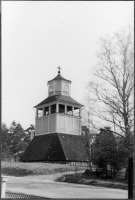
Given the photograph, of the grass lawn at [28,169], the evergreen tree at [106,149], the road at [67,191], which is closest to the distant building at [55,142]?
the grass lawn at [28,169]

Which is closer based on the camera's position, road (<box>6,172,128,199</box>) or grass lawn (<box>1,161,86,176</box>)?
road (<box>6,172,128,199</box>)

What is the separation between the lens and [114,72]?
10.8 metres

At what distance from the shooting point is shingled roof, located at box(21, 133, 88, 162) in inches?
894

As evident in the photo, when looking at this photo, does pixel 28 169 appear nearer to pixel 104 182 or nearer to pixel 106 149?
pixel 106 149

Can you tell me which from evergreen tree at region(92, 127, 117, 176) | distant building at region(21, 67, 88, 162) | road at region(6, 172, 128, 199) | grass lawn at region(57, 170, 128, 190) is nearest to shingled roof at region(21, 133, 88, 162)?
distant building at region(21, 67, 88, 162)

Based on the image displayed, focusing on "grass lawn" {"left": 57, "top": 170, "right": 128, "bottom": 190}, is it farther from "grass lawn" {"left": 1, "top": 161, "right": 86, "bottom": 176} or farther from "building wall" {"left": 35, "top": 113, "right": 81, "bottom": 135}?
"building wall" {"left": 35, "top": 113, "right": 81, "bottom": 135}

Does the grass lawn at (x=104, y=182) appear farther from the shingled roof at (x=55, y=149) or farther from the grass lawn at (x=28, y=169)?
the shingled roof at (x=55, y=149)

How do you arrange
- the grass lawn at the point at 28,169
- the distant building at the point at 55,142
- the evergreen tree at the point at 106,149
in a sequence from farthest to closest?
the distant building at the point at 55,142 → the grass lawn at the point at 28,169 → the evergreen tree at the point at 106,149

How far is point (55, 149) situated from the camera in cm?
2589

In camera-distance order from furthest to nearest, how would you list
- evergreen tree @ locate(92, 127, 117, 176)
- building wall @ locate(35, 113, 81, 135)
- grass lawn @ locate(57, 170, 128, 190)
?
building wall @ locate(35, 113, 81, 135) → evergreen tree @ locate(92, 127, 117, 176) → grass lawn @ locate(57, 170, 128, 190)

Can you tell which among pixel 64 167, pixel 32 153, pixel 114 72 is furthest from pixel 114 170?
pixel 32 153

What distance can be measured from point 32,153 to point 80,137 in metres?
5.93

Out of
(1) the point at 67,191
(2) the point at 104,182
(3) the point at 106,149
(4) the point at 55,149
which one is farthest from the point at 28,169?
(1) the point at 67,191

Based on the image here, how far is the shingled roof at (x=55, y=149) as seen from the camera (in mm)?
22719
